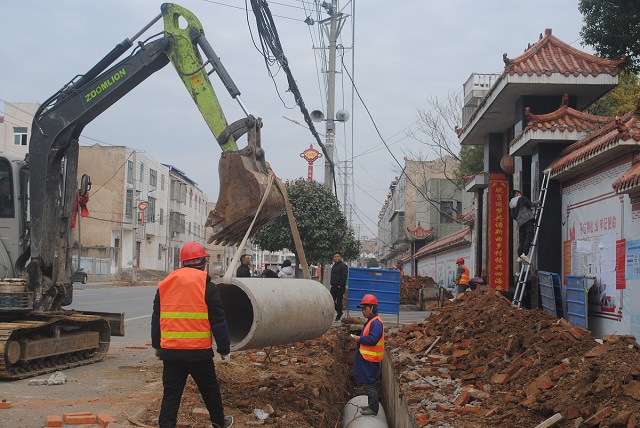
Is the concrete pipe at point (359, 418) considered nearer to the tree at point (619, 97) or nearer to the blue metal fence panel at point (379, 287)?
the blue metal fence panel at point (379, 287)

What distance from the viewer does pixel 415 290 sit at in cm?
2656

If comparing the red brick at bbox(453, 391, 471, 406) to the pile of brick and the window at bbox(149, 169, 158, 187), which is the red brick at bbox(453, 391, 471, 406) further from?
the window at bbox(149, 169, 158, 187)

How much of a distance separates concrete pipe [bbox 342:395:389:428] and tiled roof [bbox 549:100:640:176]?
5140 mm

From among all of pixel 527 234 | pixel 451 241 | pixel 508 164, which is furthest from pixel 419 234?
pixel 527 234

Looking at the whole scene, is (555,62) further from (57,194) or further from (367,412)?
(57,194)

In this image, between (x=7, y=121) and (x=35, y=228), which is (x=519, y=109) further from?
(x=7, y=121)

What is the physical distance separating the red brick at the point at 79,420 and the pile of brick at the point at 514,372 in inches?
122

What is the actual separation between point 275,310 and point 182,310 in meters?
1.12

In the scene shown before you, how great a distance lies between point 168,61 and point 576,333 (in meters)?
6.43

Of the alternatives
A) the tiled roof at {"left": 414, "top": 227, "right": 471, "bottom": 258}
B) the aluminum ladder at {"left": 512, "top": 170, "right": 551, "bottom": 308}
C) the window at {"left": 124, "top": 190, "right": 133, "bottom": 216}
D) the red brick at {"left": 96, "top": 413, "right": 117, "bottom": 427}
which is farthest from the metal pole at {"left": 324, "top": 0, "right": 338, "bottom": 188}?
the window at {"left": 124, "top": 190, "right": 133, "bottom": 216}

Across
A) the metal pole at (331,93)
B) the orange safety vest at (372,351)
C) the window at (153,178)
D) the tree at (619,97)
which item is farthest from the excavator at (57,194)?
the window at (153,178)

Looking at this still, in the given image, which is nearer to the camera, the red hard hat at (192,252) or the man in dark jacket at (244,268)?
the red hard hat at (192,252)

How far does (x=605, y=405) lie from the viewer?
5.68 m

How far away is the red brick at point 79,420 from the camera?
6.36 metres
